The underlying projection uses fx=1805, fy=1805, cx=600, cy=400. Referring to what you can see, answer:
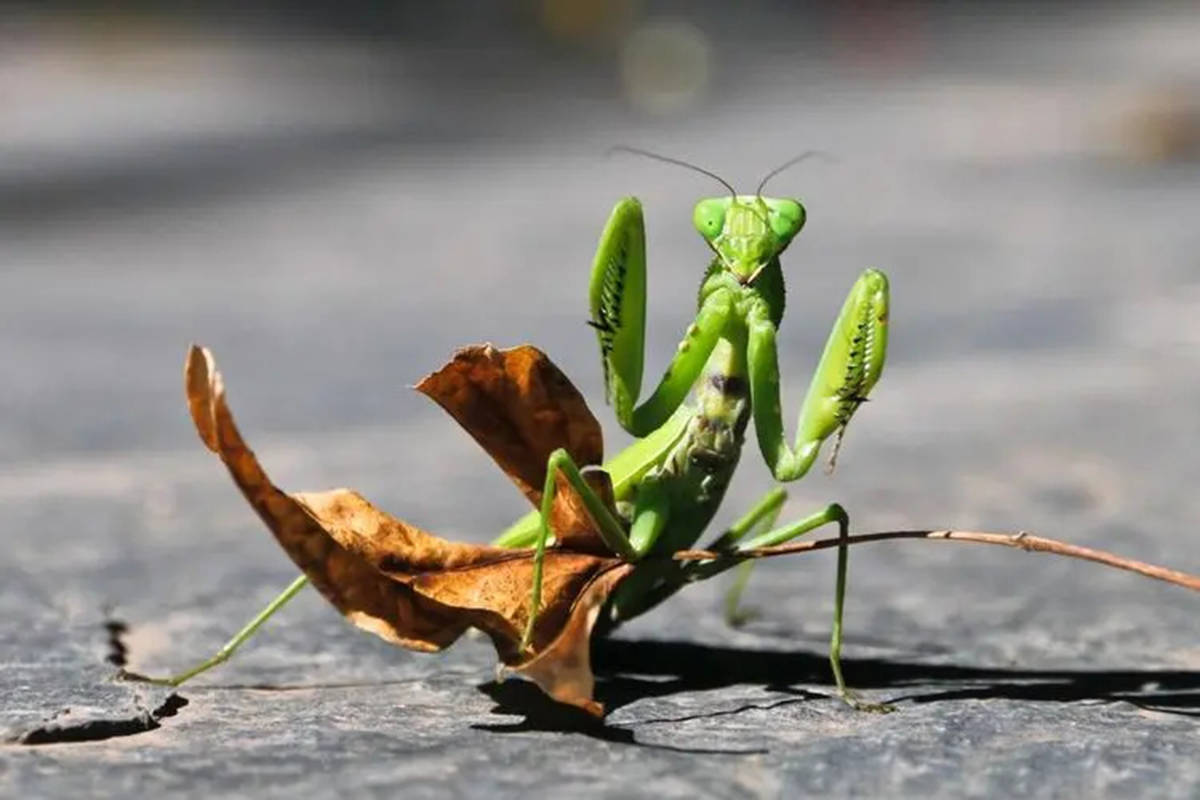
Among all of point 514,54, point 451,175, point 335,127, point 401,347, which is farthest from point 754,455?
point 514,54

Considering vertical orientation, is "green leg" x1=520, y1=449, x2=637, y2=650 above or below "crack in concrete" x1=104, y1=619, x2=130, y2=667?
above

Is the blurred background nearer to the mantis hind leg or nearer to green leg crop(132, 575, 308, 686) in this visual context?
green leg crop(132, 575, 308, 686)

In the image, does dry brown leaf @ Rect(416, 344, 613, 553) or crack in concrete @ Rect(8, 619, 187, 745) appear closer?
crack in concrete @ Rect(8, 619, 187, 745)

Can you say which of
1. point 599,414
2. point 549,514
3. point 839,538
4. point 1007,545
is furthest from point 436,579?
point 599,414

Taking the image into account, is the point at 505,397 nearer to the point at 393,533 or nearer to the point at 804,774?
the point at 393,533

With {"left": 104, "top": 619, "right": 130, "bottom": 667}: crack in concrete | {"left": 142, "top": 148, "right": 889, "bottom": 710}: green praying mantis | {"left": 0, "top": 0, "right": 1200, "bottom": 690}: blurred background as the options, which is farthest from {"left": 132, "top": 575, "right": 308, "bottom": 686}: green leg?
{"left": 0, "top": 0, "right": 1200, "bottom": 690}: blurred background

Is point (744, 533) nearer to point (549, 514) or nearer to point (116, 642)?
point (549, 514)
